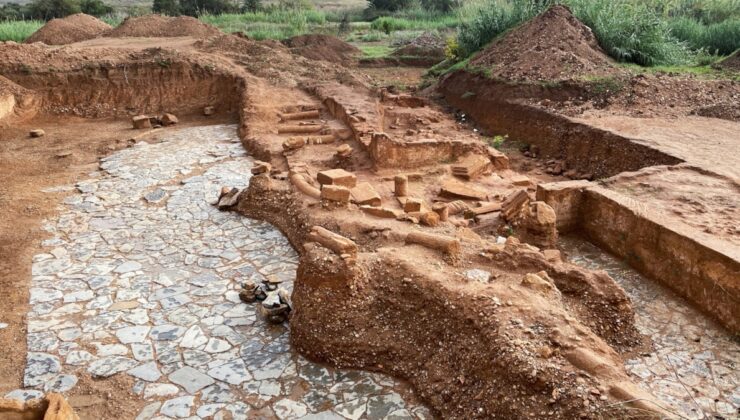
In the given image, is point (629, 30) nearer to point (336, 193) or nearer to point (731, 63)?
point (731, 63)

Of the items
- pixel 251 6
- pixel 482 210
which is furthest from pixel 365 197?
pixel 251 6

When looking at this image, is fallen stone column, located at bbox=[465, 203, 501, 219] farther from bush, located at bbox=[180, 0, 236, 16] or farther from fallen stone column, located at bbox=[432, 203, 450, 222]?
bush, located at bbox=[180, 0, 236, 16]

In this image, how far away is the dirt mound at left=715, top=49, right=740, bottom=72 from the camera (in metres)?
12.8

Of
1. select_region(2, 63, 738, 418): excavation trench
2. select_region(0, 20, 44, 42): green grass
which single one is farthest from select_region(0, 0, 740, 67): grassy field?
select_region(2, 63, 738, 418): excavation trench

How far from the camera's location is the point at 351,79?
13492mm

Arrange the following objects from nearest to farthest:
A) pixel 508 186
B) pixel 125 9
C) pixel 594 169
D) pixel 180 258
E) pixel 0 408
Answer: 1. pixel 0 408
2. pixel 180 258
3. pixel 508 186
4. pixel 594 169
5. pixel 125 9

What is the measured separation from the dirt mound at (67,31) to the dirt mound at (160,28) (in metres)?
0.95

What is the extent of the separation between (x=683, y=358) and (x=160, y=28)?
18232 mm

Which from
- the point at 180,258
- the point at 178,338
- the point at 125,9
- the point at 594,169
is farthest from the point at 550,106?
the point at 125,9

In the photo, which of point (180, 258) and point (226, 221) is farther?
point (226, 221)

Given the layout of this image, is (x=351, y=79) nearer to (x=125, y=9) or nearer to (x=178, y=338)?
(x=178, y=338)

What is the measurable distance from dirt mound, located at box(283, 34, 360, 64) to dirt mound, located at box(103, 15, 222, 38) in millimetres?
2686

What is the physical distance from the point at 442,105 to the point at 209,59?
19.6 feet

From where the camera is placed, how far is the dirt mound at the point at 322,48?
19.0m
